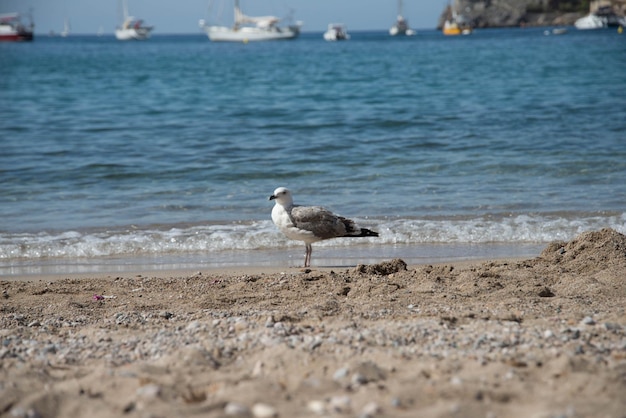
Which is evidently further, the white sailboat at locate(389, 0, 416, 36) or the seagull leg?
the white sailboat at locate(389, 0, 416, 36)

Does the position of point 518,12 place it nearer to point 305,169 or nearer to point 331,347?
point 305,169

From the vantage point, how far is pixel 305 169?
44.0 feet

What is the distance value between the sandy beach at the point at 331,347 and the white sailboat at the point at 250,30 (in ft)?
257

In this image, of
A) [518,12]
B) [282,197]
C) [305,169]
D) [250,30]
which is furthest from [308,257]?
[518,12]

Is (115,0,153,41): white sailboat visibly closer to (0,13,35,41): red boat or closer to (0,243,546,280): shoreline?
(0,13,35,41): red boat

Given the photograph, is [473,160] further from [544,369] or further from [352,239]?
[544,369]

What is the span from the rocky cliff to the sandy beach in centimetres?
11628

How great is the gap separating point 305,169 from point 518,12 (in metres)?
120

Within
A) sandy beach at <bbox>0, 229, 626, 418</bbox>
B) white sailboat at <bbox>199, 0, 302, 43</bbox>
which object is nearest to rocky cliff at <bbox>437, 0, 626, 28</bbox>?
white sailboat at <bbox>199, 0, 302, 43</bbox>

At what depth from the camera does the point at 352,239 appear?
29.5 ft

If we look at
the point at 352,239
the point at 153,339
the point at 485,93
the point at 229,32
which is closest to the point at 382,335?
the point at 153,339

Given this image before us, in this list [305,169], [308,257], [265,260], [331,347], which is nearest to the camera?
[331,347]

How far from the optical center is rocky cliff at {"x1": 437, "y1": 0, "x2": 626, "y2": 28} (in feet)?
393

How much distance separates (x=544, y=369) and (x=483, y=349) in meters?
0.40
